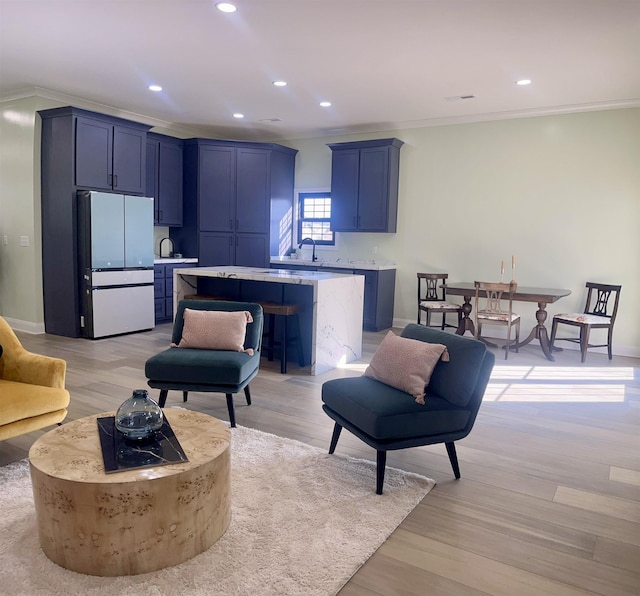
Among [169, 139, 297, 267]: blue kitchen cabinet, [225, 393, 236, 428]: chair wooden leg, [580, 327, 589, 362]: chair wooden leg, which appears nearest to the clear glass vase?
[225, 393, 236, 428]: chair wooden leg

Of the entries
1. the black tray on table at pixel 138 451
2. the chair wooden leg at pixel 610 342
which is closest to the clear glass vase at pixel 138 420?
the black tray on table at pixel 138 451

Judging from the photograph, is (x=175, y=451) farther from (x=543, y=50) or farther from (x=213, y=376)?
(x=543, y=50)

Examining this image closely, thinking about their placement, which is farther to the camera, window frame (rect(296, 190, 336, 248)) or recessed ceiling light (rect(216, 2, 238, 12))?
window frame (rect(296, 190, 336, 248))

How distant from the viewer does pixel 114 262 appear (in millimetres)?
5914

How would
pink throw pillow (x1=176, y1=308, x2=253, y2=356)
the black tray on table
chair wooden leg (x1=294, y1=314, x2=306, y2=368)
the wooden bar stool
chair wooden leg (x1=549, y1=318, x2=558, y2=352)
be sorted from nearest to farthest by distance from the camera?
the black tray on table
pink throw pillow (x1=176, y1=308, x2=253, y2=356)
the wooden bar stool
chair wooden leg (x1=294, y1=314, x2=306, y2=368)
chair wooden leg (x1=549, y1=318, x2=558, y2=352)

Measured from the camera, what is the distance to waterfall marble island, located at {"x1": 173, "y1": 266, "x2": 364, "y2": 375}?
4559 mm

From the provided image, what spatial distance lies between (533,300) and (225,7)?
402 centimetres

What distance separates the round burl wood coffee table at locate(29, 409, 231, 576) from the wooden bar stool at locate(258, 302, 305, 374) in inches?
104

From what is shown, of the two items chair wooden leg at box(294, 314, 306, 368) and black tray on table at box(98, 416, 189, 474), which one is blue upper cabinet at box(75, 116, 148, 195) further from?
black tray on table at box(98, 416, 189, 474)

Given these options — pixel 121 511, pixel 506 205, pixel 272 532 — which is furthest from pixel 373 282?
pixel 121 511

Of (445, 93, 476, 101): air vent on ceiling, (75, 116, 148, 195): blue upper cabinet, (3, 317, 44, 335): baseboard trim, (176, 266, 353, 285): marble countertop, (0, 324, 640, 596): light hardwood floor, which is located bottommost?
(0, 324, 640, 596): light hardwood floor

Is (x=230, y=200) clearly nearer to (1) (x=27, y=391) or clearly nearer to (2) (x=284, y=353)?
(2) (x=284, y=353)

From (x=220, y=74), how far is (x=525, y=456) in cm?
426

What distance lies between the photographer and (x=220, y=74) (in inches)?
196
